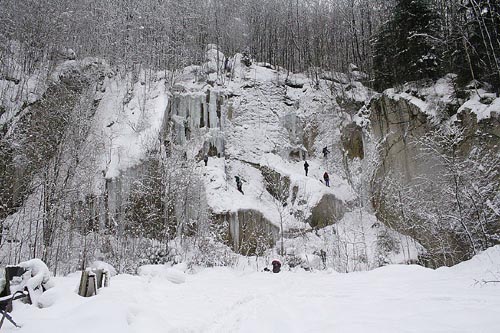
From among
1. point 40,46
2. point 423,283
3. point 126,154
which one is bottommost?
point 423,283

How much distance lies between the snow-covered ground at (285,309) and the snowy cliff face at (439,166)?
7126 mm

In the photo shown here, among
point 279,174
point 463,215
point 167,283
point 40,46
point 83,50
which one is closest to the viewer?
point 167,283

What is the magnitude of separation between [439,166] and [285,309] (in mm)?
16661

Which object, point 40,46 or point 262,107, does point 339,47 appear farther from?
point 40,46

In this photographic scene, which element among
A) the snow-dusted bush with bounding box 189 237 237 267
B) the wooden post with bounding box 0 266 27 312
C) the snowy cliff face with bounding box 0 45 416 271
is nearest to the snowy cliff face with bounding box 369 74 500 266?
the snowy cliff face with bounding box 0 45 416 271

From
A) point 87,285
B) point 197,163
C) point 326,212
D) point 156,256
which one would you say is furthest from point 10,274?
point 326,212

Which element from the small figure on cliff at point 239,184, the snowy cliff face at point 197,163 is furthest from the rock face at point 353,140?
the small figure on cliff at point 239,184

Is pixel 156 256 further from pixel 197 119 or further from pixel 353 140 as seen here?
pixel 353 140

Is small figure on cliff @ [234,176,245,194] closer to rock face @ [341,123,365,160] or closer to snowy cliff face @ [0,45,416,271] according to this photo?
snowy cliff face @ [0,45,416,271]

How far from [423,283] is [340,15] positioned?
111 feet

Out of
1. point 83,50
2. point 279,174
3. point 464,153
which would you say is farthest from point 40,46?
point 464,153

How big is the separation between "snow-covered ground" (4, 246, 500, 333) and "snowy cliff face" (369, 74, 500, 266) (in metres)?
7.13

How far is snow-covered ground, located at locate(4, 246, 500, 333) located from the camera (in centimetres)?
418

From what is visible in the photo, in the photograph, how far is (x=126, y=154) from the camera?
2081 centimetres
